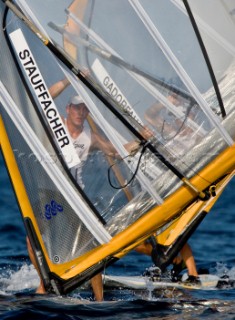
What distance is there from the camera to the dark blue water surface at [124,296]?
9531 mm

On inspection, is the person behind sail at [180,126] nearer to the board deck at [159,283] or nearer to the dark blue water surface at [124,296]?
the dark blue water surface at [124,296]

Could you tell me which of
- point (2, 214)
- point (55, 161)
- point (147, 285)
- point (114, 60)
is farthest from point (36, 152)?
point (2, 214)

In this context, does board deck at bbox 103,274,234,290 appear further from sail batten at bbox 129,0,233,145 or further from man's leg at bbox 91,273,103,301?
sail batten at bbox 129,0,233,145

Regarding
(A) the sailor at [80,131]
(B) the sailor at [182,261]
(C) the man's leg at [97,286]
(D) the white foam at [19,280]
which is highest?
(A) the sailor at [80,131]

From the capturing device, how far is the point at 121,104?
9.77 m

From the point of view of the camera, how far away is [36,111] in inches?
392

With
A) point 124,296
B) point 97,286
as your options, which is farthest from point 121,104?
point 124,296

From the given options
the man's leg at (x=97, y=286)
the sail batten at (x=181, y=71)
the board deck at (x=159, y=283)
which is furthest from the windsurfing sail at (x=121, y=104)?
the board deck at (x=159, y=283)

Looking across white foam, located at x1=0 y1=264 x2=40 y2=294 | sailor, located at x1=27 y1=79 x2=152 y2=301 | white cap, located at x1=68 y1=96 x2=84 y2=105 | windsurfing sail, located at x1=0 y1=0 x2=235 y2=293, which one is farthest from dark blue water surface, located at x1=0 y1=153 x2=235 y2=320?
white cap, located at x1=68 y1=96 x2=84 y2=105

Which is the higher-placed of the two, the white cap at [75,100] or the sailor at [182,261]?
the white cap at [75,100]

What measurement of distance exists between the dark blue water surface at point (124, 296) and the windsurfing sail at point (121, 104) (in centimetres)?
40

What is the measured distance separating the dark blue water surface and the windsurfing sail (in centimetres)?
40

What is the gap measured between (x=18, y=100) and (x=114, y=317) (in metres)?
2.03

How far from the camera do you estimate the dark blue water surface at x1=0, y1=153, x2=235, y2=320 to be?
31.3ft
